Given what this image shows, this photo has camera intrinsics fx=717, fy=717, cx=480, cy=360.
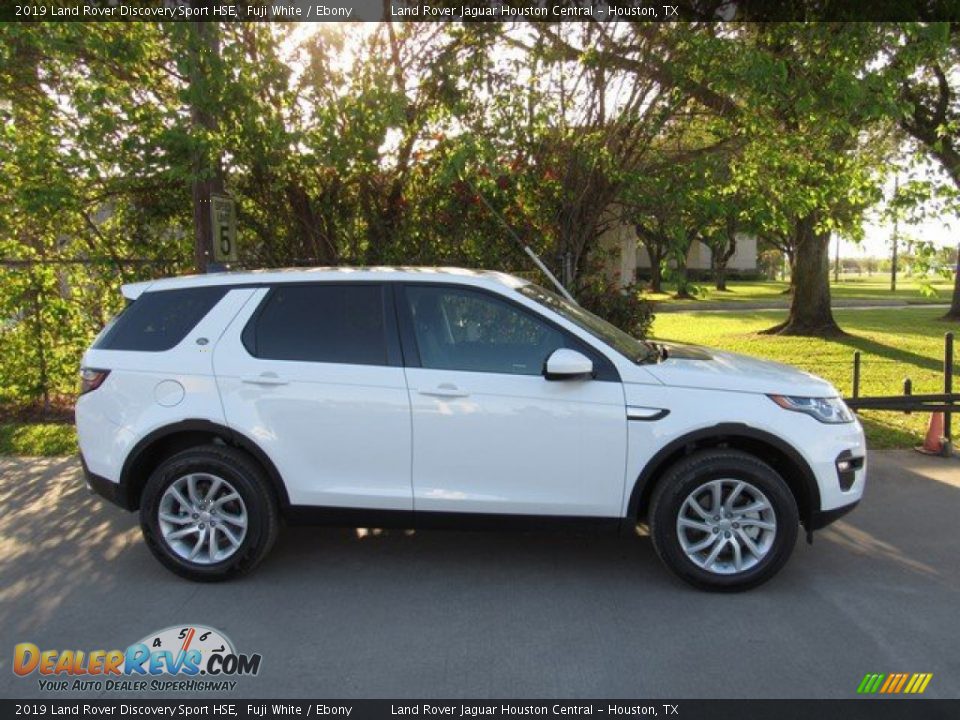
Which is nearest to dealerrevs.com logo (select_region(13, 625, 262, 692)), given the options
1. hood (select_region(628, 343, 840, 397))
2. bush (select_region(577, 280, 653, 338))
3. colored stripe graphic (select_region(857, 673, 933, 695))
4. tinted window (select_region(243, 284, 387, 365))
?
tinted window (select_region(243, 284, 387, 365))

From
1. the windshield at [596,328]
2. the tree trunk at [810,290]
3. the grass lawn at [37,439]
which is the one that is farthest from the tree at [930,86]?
the grass lawn at [37,439]

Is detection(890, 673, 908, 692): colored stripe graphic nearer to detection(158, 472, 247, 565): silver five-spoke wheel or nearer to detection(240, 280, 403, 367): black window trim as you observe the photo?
detection(240, 280, 403, 367): black window trim

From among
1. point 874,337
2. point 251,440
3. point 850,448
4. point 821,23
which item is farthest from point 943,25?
point 874,337

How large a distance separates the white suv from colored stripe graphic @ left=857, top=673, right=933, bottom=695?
85 centimetres

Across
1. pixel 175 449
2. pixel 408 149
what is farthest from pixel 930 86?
pixel 175 449

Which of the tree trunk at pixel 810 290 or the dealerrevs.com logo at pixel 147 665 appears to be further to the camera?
the tree trunk at pixel 810 290

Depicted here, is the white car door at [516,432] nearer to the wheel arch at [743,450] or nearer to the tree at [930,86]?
the wheel arch at [743,450]

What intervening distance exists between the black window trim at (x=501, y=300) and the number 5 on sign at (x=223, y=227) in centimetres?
358

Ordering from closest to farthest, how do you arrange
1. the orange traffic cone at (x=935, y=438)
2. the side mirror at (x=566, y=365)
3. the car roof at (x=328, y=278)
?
1. the side mirror at (x=566, y=365)
2. the car roof at (x=328, y=278)
3. the orange traffic cone at (x=935, y=438)

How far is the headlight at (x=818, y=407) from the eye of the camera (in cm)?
395

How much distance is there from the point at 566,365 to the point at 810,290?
50.5 ft

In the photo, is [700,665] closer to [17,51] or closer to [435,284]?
[435,284]

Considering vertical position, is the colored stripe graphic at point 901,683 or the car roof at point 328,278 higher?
the car roof at point 328,278
